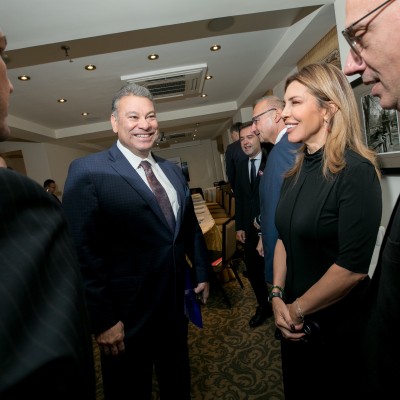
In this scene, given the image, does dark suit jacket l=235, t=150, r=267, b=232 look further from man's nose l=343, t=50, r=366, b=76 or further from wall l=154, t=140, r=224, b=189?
wall l=154, t=140, r=224, b=189

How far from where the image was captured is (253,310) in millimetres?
3166

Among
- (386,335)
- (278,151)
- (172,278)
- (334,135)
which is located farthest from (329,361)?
→ (278,151)

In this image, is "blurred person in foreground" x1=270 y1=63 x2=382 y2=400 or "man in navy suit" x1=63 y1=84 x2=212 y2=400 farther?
"man in navy suit" x1=63 y1=84 x2=212 y2=400

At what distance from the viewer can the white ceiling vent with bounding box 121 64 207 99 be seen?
14.4 ft

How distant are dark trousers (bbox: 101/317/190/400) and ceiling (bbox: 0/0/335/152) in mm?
2583

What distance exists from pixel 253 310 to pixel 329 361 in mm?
2012

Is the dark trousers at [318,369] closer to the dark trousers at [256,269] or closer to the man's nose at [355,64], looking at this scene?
the man's nose at [355,64]

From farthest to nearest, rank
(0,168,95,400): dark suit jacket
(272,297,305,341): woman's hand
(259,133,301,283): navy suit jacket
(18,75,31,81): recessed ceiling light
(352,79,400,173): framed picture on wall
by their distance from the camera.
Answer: (18,75,31,81): recessed ceiling light < (352,79,400,173): framed picture on wall < (259,133,301,283): navy suit jacket < (272,297,305,341): woman's hand < (0,168,95,400): dark suit jacket

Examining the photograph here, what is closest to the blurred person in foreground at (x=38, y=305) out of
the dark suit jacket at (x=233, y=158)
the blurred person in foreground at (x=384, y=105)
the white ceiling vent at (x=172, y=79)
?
the blurred person in foreground at (x=384, y=105)

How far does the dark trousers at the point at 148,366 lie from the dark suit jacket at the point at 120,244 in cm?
9

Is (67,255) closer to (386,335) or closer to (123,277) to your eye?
(386,335)

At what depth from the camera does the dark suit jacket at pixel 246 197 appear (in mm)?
2943

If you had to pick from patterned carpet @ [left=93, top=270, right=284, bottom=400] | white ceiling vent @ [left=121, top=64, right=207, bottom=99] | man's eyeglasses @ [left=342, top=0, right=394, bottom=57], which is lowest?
patterned carpet @ [left=93, top=270, right=284, bottom=400]

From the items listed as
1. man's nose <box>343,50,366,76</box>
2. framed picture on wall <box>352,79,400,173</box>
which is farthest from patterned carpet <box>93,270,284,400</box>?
man's nose <box>343,50,366,76</box>
